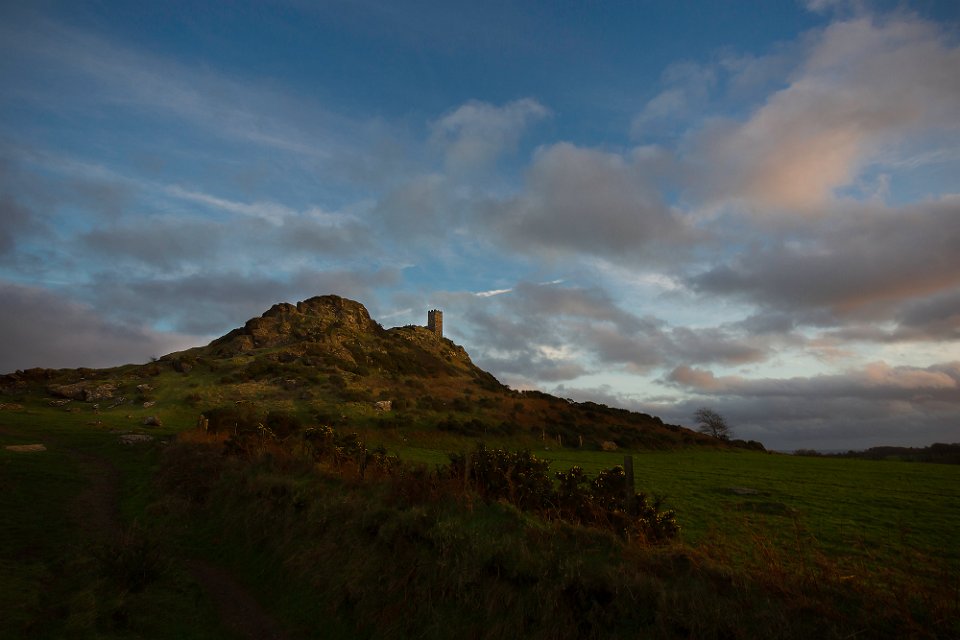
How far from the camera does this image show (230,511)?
→ 1547 centimetres

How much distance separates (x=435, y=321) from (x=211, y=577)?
12430cm

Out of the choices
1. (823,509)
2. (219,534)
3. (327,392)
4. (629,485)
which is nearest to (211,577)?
(219,534)

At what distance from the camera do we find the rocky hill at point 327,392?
166 ft

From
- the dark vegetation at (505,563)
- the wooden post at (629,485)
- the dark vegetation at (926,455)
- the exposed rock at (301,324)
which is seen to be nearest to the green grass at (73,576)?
the dark vegetation at (505,563)

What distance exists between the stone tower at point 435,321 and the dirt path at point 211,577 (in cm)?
11287

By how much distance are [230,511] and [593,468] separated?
96.3 feet

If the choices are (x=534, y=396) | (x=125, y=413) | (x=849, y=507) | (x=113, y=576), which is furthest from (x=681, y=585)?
(x=534, y=396)

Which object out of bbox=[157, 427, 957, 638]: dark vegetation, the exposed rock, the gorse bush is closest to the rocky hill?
the exposed rock

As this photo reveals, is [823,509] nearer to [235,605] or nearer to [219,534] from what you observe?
[235,605]

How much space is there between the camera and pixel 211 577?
1209cm

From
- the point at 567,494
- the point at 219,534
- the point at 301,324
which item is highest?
the point at 301,324

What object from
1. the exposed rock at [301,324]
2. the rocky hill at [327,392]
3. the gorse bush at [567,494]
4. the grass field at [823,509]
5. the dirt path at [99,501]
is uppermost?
the exposed rock at [301,324]

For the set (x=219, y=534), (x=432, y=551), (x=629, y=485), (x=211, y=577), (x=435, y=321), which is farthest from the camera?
(x=435, y=321)

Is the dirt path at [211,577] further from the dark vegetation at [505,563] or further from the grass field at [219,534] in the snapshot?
the dark vegetation at [505,563]
